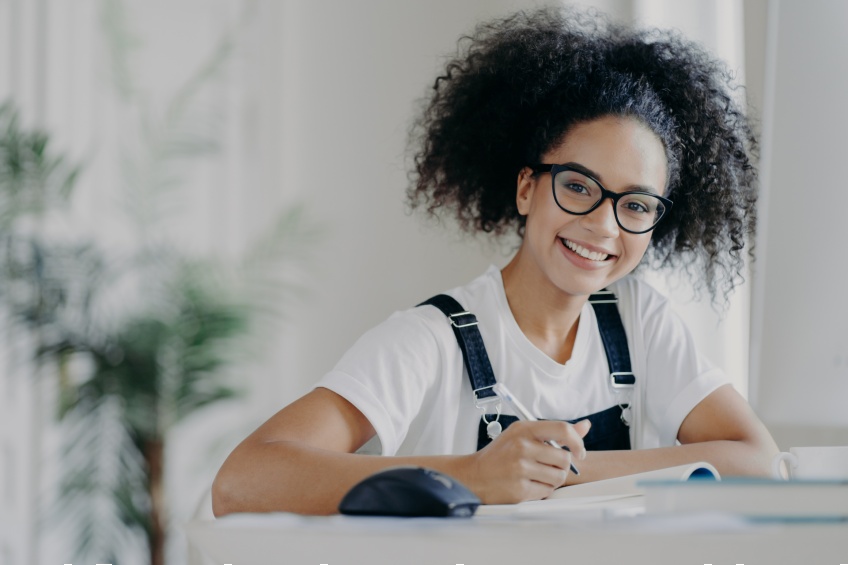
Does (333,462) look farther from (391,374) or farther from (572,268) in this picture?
(572,268)

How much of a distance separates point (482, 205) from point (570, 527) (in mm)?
1159

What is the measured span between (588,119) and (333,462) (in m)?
0.63

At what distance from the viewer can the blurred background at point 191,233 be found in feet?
7.46

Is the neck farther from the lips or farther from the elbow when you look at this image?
the elbow

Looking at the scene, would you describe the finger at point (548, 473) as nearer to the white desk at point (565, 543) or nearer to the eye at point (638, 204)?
the white desk at point (565, 543)

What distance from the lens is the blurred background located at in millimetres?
2273

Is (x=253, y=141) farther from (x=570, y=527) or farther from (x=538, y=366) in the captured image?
(x=570, y=527)

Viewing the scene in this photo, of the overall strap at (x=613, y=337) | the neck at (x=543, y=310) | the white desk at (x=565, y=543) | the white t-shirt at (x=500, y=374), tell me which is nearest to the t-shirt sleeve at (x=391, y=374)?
the white t-shirt at (x=500, y=374)

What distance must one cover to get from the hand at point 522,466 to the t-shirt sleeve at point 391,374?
294 millimetres

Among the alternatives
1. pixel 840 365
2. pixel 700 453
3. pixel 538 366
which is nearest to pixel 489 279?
pixel 538 366

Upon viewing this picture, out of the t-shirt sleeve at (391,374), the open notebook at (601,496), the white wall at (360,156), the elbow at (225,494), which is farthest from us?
the white wall at (360,156)

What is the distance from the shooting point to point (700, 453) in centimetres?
121

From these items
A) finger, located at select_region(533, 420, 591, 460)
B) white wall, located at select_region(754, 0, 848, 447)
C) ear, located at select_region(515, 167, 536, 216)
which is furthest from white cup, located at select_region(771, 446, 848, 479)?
ear, located at select_region(515, 167, 536, 216)

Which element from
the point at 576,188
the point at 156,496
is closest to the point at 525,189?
the point at 576,188
